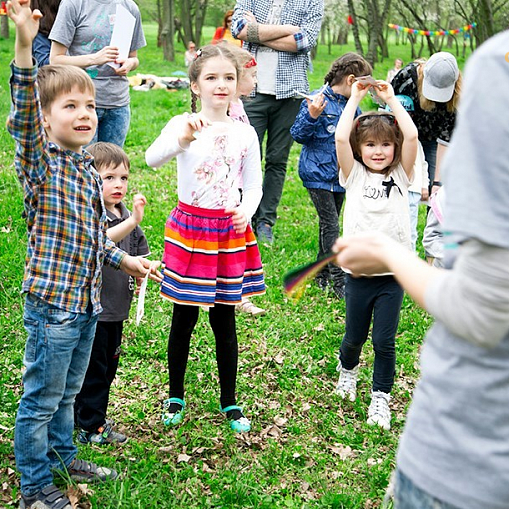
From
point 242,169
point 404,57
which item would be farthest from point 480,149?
point 404,57

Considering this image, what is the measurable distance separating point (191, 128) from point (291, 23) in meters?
3.65

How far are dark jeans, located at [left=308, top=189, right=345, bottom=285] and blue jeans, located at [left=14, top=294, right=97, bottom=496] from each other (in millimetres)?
3083

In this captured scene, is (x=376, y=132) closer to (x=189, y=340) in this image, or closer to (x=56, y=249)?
(x=189, y=340)

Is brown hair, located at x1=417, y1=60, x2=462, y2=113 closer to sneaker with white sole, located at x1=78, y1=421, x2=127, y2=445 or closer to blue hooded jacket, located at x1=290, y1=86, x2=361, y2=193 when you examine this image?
blue hooded jacket, located at x1=290, y1=86, x2=361, y2=193

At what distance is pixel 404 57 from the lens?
131 feet

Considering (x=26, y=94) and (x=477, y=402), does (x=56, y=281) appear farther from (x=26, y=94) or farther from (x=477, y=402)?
(x=477, y=402)

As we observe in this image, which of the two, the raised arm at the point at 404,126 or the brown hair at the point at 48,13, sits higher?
the brown hair at the point at 48,13

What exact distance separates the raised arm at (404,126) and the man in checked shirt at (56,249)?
62.4 inches

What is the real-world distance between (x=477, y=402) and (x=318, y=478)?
223cm

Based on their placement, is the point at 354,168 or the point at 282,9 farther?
the point at 282,9

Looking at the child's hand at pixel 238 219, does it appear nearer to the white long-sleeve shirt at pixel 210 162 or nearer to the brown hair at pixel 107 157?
the white long-sleeve shirt at pixel 210 162

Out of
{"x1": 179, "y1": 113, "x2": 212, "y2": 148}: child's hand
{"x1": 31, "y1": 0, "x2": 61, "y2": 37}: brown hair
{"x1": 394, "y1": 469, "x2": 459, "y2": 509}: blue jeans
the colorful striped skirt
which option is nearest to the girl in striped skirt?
the colorful striped skirt

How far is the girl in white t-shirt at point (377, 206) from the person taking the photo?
12.9 feet

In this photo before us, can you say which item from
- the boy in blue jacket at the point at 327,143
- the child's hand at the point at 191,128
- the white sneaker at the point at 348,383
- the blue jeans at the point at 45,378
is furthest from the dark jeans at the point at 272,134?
the blue jeans at the point at 45,378
